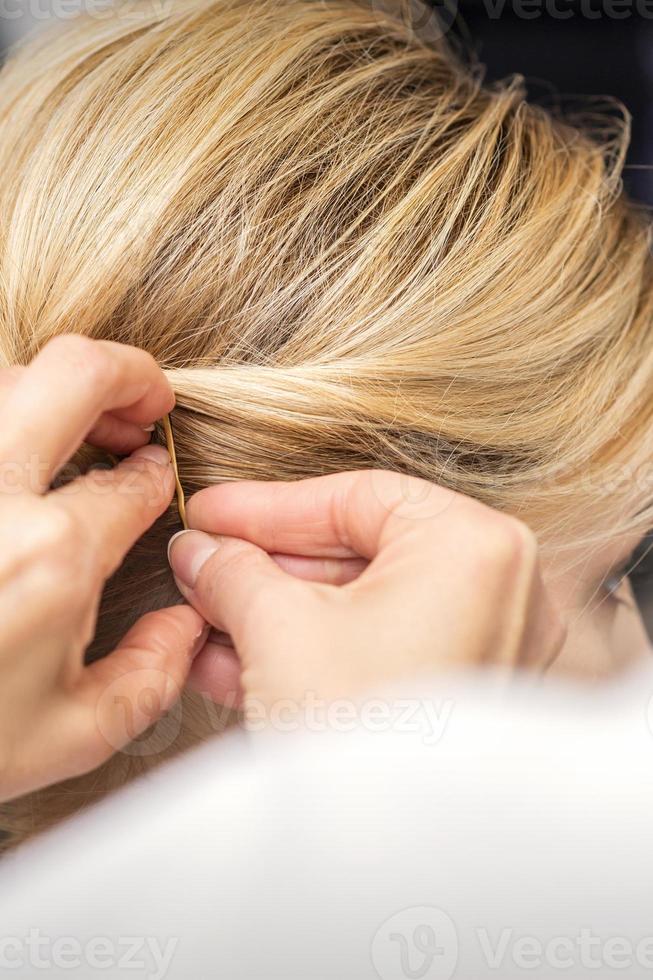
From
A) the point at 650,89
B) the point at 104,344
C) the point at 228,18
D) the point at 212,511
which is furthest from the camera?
the point at 650,89

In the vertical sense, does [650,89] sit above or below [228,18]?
below

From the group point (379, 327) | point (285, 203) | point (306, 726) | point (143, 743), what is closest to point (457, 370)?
point (379, 327)

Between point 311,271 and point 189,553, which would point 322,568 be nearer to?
point 189,553

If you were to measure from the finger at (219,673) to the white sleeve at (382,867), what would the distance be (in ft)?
0.14

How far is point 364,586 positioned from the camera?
0.59 m

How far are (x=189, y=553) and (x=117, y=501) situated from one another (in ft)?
0.33

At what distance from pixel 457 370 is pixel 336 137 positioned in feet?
0.78

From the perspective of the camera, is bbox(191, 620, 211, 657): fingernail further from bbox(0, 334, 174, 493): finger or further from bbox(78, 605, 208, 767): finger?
bbox(0, 334, 174, 493): finger

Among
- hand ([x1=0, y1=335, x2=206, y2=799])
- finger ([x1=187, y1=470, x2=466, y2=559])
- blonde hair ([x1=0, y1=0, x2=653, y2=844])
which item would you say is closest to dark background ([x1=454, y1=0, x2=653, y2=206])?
blonde hair ([x1=0, y1=0, x2=653, y2=844])

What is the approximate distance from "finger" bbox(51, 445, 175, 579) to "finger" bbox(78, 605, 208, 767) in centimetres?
8

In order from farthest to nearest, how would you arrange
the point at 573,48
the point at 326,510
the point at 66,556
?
the point at 573,48 → the point at 326,510 → the point at 66,556

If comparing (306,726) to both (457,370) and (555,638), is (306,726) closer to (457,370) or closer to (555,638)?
(555,638)

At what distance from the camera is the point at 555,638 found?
650 mm

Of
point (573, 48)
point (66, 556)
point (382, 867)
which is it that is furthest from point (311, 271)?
point (573, 48)
